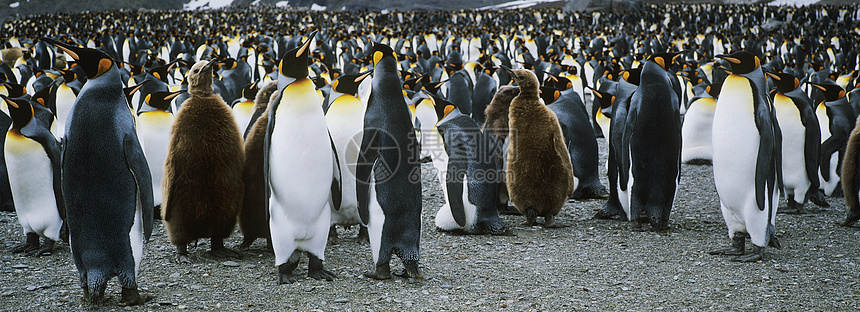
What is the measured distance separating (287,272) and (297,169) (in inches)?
22.1

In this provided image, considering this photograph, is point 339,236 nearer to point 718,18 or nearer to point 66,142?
point 66,142

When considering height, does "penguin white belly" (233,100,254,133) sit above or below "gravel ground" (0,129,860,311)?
above

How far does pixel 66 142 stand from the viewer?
2980mm

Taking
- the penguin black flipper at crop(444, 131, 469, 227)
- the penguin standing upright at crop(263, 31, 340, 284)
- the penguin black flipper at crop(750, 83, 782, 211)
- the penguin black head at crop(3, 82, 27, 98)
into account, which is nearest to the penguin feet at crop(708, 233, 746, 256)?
the penguin black flipper at crop(750, 83, 782, 211)

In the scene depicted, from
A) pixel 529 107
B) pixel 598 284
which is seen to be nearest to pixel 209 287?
pixel 598 284

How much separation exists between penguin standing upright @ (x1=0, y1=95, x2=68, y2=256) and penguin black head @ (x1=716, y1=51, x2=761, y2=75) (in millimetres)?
4029

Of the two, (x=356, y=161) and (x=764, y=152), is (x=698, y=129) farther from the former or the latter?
(x=356, y=161)

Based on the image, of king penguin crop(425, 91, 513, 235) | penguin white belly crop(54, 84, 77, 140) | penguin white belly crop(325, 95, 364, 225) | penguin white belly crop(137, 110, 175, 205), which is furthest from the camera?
penguin white belly crop(54, 84, 77, 140)

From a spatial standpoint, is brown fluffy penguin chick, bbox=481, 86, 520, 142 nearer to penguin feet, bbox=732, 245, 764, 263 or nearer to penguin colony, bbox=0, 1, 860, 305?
A: penguin colony, bbox=0, 1, 860, 305

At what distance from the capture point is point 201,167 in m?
3.61

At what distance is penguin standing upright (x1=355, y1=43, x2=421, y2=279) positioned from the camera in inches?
134

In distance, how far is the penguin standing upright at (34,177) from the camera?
3.96m

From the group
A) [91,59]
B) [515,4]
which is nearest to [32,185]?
[91,59]

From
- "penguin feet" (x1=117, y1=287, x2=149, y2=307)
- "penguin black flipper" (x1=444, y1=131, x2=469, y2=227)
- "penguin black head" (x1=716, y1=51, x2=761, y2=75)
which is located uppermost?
"penguin black head" (x1=716, y1=51, x2=761, y2=75)
